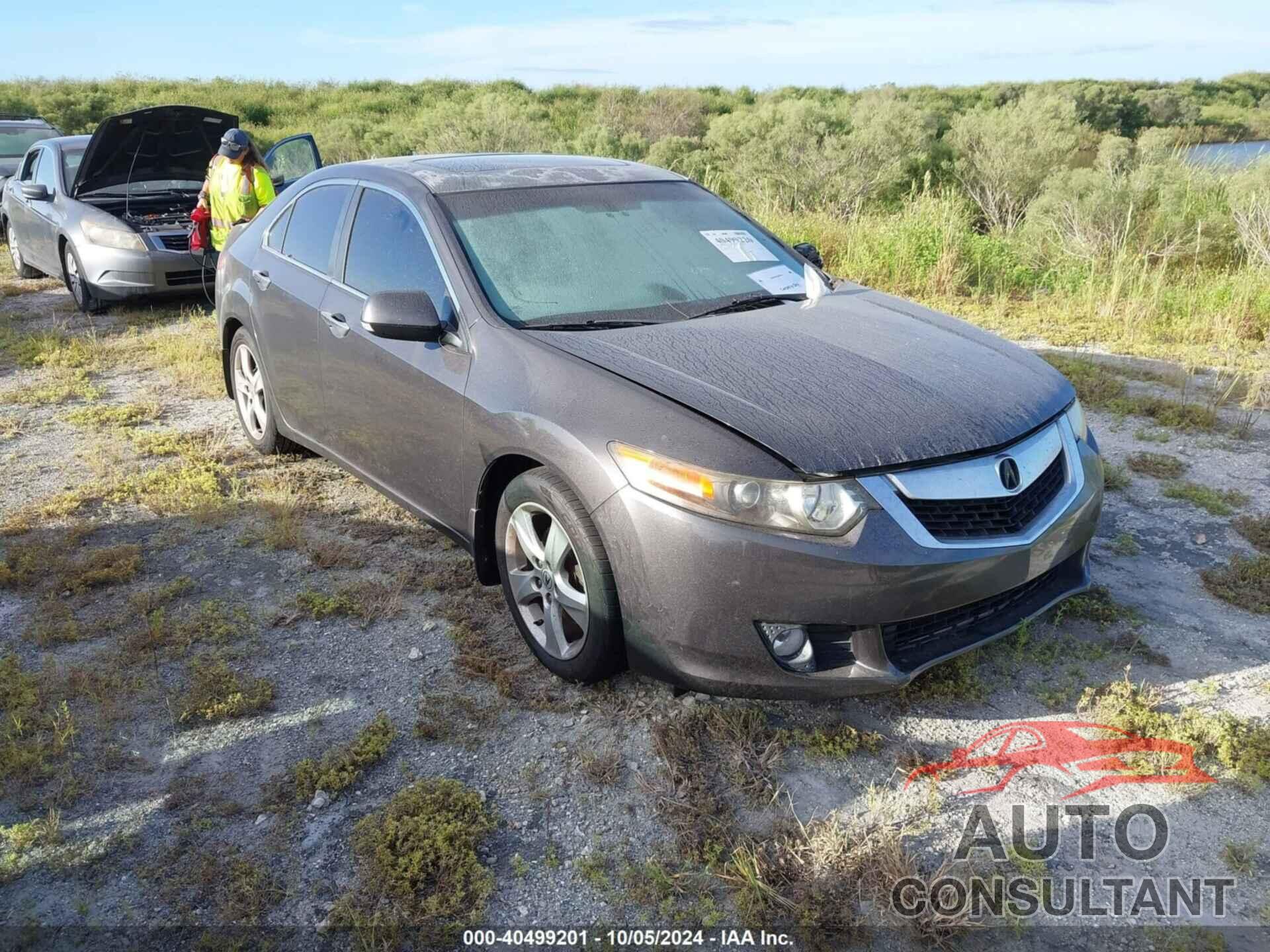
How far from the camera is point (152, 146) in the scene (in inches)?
376

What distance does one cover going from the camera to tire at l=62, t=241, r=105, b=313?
9.41m

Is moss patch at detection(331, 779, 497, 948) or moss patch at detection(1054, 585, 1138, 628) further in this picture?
moss patch at detection(1054, 585, 1138, 628)

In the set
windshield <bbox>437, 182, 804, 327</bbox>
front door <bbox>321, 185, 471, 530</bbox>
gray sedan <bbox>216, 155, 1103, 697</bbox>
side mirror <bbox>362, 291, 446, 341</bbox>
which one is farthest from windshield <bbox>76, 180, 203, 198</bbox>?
side mirror <bbox>362, 291, 446, 341</bbox>

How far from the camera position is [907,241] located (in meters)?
9.28

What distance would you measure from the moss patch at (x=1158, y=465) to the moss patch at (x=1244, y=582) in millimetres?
988

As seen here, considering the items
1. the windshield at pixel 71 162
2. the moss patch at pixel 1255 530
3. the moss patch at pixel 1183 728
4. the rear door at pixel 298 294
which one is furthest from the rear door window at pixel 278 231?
the windshield at pixel 71 162

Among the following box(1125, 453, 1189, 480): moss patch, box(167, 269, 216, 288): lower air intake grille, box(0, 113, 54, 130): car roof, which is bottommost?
box(1125, 453, 1189, 480): moss patch

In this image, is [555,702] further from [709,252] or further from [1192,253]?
[1192,253]

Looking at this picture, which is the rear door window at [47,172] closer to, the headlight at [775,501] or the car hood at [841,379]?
the car hood at [841,379]

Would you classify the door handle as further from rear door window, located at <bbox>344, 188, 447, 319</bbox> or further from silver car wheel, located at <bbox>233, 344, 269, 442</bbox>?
silver car wheel, located at <bbox>233, 344, 269, 442</bbox>

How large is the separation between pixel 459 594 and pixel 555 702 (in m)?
0.93

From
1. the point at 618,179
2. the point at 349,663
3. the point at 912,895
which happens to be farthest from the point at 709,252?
the point at 912,895

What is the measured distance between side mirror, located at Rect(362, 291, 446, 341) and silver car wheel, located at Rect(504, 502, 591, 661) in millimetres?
744

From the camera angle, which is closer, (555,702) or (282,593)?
(555,702)
